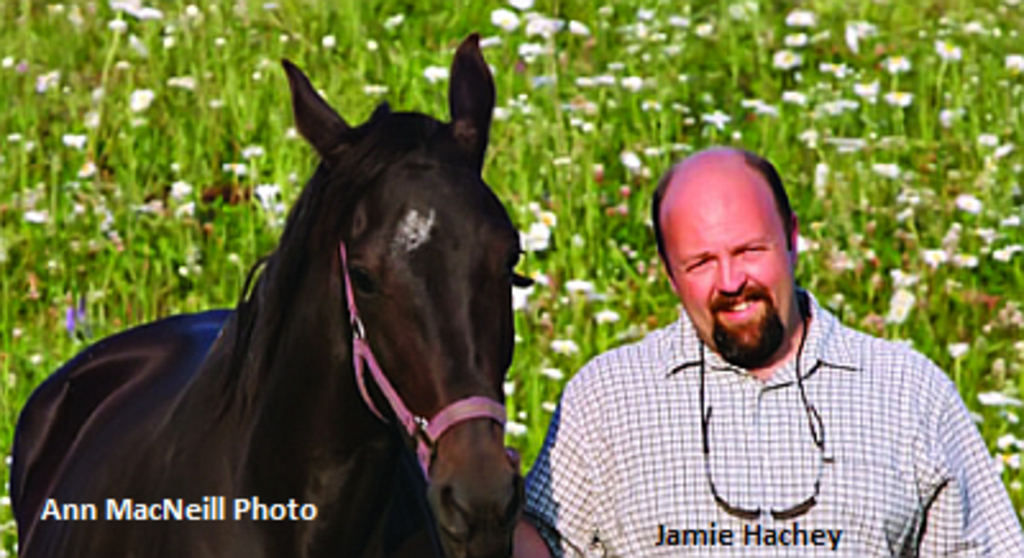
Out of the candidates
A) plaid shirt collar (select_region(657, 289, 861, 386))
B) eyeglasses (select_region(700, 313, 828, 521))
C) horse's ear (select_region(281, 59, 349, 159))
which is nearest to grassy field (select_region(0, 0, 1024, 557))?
plaid shirt collar (select_region(657, 289, 861, 386))

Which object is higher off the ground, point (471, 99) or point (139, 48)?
point (471, 99)

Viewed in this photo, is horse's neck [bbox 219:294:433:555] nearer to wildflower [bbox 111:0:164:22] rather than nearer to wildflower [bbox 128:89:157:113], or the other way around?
wildflower [bbox 128:89:157:113]

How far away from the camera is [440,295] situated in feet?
11.9

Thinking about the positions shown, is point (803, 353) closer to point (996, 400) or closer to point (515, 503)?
point (515, 503)

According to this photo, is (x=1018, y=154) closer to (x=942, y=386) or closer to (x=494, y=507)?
(x=942, y=386)

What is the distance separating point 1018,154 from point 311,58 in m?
3.36

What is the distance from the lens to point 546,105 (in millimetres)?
9547

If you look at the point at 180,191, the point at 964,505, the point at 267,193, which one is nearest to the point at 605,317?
the point at 267,193

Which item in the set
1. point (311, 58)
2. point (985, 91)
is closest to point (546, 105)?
point (311, 58)

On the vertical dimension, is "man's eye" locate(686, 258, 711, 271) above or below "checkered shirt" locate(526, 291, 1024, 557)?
above

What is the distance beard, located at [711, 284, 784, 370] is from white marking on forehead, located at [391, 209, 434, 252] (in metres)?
0.75

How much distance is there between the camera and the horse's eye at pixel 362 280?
3695 millimetres

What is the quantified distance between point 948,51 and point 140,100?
372 cm

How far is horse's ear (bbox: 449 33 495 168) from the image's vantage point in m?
3.95
